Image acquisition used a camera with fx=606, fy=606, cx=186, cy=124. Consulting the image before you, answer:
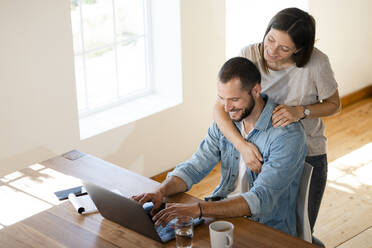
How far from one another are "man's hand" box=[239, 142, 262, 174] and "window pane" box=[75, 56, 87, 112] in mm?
1969

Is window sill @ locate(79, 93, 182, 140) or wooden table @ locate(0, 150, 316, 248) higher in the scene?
wooden table @ locate(0, 150, 316, 248)

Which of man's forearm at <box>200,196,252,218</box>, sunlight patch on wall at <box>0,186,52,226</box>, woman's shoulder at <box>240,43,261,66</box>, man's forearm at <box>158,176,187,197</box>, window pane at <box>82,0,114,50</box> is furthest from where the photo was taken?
window pane at <box>82,0,114,50</box>

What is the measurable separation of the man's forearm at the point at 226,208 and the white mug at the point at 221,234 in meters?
0.18

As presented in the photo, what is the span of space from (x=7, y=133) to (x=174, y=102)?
1.48 meters

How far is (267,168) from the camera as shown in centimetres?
257

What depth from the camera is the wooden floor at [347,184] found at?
399 centimetres

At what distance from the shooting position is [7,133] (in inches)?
144

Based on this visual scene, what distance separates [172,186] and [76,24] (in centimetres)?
193

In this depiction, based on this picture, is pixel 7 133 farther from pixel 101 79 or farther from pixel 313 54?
pixel 313 54

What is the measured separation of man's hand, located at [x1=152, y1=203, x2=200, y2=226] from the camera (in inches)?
95.2

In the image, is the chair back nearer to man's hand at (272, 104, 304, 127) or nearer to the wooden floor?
man's hand at (272, 104, 304, 127)

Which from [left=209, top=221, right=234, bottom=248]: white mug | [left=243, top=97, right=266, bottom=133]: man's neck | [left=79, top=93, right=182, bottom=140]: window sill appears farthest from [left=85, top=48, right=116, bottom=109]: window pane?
[left=209, top=221, right=234, bottom=248]: white mug

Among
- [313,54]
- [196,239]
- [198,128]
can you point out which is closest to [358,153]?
[198,128]

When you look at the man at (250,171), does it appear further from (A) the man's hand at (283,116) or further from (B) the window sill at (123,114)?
(B) the window sill at (123,114)
